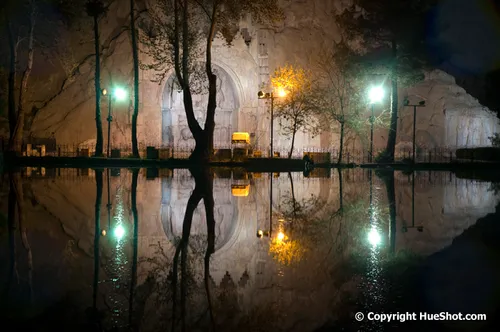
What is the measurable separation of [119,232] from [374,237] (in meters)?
3.23

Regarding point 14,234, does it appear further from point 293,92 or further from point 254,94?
point 254,94

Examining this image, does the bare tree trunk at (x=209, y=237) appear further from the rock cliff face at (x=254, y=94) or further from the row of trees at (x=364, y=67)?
the rock cliff face at (x=254, y=94)

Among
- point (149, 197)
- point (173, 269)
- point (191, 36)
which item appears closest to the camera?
point (173, 269)

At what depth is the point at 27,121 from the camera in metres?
38.5

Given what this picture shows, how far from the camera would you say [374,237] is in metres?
6.48

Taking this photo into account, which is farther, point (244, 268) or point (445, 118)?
point (445, 118)

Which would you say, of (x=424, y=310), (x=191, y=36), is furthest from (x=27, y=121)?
(x=424, y=310)

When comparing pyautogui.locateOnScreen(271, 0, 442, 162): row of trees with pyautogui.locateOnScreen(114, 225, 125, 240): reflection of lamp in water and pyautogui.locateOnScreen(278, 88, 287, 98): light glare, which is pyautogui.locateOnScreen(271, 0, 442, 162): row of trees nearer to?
pyautogui.locateOnScreen(278, 88, 287, 98): light glare

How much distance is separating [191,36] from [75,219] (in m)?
24.6

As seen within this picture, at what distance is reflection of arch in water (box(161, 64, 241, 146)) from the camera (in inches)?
1615

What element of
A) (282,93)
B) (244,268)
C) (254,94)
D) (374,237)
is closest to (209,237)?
(244,268)

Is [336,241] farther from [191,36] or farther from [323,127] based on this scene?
[323,127]

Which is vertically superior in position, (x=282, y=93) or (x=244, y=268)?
(x=282, y=93)

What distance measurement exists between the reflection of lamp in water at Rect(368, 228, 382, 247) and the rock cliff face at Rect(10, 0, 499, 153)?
102 ft
